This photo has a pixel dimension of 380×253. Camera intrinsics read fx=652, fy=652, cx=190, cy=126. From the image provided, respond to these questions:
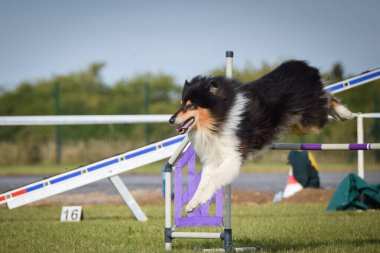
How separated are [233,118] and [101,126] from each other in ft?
61.4

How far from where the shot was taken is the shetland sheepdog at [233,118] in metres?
5.18

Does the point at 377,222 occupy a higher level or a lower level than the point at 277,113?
lower

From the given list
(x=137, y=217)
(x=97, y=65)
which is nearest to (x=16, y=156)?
(x=97, y=65)

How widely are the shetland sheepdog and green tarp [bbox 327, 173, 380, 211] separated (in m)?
3.87

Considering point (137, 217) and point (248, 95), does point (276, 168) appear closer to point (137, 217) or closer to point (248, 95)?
point (137, 217)

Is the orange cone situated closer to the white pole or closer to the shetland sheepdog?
the white pole

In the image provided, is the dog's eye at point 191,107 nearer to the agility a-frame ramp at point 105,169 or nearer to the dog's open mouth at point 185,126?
the dog's open mouth at point 185,126

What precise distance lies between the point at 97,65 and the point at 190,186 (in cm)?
2518

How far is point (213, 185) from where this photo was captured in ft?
16.8

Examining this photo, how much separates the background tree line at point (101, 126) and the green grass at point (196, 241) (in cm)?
1151

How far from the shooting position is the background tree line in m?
22.1

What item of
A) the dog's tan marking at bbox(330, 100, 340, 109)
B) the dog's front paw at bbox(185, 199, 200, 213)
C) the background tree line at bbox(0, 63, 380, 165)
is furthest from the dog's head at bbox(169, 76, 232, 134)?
the background tree line at bbox(0, 63, 380, 165)

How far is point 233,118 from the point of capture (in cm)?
529

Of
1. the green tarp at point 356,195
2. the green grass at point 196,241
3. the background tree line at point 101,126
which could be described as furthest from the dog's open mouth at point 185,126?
the background tree line at point 101,126
